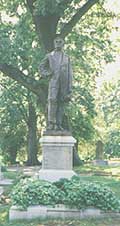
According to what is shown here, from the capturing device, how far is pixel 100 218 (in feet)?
29.7

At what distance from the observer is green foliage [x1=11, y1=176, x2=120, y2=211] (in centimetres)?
915

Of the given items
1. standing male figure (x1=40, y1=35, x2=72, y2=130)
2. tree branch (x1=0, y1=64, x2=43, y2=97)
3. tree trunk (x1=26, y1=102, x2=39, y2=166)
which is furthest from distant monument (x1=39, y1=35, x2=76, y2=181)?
tree trunk (x1=26, y1=102, x2=39, y2=166)

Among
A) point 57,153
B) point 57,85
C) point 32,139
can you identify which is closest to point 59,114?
point 57,85

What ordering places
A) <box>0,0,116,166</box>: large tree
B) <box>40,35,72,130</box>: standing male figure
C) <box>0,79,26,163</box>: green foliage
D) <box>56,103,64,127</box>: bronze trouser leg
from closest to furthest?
<box>40,35,72,130</box>: standing male figure
<box>56,103,64,127</box>: bronze trouser leg
<box>0,0,116,166</box>: large tree
<box>0,79,26,163</box>: green foliage

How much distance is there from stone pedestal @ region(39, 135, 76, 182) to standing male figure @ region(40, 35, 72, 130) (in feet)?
1.30

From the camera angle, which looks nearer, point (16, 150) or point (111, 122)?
point (16, 150)

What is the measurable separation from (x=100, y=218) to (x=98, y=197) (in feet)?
1.32

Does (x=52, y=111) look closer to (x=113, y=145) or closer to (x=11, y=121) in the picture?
(x=11, y=121)

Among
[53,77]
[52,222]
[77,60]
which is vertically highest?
[77,60]

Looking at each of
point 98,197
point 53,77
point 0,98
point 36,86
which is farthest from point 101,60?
point 98,197

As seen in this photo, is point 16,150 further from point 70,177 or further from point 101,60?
point 70,177

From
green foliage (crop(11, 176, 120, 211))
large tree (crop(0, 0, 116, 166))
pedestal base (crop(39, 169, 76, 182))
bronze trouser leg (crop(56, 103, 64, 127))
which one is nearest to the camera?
green foliage (crop(11, 176, 120, 211))

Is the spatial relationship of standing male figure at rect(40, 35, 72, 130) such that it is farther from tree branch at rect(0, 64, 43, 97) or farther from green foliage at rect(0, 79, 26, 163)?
green foliage at rect(0, 79, 26, 163)

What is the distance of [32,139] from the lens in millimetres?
32844
